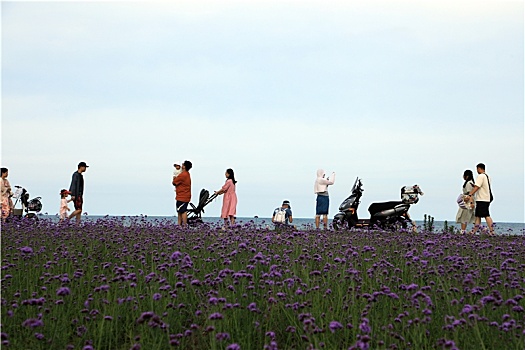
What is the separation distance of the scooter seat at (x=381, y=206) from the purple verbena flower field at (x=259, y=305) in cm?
1197

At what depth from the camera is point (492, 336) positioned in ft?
17.7

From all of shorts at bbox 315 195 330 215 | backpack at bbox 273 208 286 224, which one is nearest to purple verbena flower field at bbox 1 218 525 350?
shorts at bbox 315 195 330 215

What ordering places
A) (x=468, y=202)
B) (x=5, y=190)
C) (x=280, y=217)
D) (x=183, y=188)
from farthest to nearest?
(x=280, y=217) < (x=5, y=190) < (x=468, y=202) < (x=183, y=188)

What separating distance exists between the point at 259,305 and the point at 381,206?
49.9ft

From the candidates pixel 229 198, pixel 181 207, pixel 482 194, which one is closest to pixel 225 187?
pixel 229 198

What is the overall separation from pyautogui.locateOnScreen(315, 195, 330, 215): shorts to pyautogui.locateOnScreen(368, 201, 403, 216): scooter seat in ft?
6.92

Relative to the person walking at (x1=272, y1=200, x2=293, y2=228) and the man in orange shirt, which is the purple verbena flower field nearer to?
the man in orange shirt

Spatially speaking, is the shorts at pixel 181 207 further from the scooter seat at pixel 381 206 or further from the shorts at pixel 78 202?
the scooter seat at pixel 381 206

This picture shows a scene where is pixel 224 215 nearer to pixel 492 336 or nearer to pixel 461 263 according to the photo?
pixel 461 263

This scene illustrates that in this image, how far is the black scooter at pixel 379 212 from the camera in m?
→ 20.5

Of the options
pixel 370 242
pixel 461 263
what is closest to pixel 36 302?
pixel 461 263

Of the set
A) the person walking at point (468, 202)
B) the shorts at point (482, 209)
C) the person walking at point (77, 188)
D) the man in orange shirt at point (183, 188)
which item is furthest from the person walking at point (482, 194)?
the person walking at point (77, 188)

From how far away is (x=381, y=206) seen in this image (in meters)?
20.9

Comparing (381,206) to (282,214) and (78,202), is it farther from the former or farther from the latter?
(78,202)
